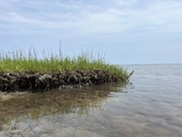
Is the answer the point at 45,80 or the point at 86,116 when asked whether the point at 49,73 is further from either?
the point at 86,116

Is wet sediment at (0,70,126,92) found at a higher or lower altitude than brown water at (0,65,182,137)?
higher

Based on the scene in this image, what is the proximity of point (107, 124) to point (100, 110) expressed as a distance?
4.28ft

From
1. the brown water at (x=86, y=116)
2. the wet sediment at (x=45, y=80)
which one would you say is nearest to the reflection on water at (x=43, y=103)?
the brown water at (x=86, y=116)

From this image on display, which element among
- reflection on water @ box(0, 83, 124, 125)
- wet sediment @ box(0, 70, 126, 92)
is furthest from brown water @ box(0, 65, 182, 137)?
wet sediment @ box(0, 70, 126, 92)

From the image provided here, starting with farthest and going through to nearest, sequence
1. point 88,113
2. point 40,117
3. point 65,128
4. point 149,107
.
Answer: point 149,107
point 88,113
point 40,117
point 65,128

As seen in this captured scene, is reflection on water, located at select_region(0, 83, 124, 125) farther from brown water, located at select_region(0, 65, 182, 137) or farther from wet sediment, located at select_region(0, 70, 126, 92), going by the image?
wet sediment, located at select_region(0, 70, 126, 92)

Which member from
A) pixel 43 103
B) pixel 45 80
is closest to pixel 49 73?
pixel 45 80

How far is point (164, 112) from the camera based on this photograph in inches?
269

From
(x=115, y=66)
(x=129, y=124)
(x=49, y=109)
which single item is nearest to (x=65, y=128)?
(x=129, y=124)

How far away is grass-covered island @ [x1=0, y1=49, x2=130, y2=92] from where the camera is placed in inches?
373

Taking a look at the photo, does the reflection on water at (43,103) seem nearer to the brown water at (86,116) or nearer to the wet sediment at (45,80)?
the brown water at (86,116)

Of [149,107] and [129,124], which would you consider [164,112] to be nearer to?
[149,107]

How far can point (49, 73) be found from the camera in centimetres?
1018

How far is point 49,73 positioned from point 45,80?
0.39m
